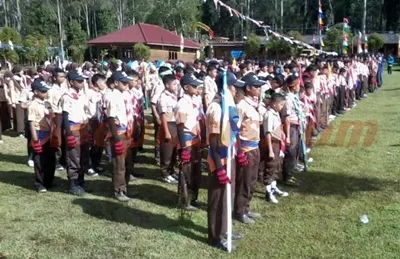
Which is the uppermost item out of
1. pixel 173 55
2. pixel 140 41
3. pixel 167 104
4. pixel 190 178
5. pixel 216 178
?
pixel 140 41

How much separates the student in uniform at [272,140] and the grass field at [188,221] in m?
0.28

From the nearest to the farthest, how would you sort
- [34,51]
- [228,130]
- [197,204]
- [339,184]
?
[228,130], [197,204], [339,184], [34,51]

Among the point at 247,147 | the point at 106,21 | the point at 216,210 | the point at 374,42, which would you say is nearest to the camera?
the point at 216,210

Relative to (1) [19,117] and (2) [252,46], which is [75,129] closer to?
(1) [19,117]

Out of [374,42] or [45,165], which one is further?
[374,42]

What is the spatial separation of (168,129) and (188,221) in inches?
89.1

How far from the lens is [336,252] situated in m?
5.04

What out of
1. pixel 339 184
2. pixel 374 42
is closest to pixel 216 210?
pixel 339 184

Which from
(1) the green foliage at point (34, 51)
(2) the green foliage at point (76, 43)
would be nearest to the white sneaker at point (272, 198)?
(1) the green foliage at point (34, 51)

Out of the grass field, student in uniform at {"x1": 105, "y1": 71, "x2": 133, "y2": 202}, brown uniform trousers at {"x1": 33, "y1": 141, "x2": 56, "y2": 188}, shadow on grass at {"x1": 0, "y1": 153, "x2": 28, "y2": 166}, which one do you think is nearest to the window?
shadow on grass at {"x1": 0, "y1": 153, "x2": 28, "y2": 166}

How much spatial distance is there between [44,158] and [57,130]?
0.50 metres

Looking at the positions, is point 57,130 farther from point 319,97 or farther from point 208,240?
point 319,97

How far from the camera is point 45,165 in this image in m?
7.39

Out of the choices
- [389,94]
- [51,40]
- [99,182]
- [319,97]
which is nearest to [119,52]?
[51,40]
